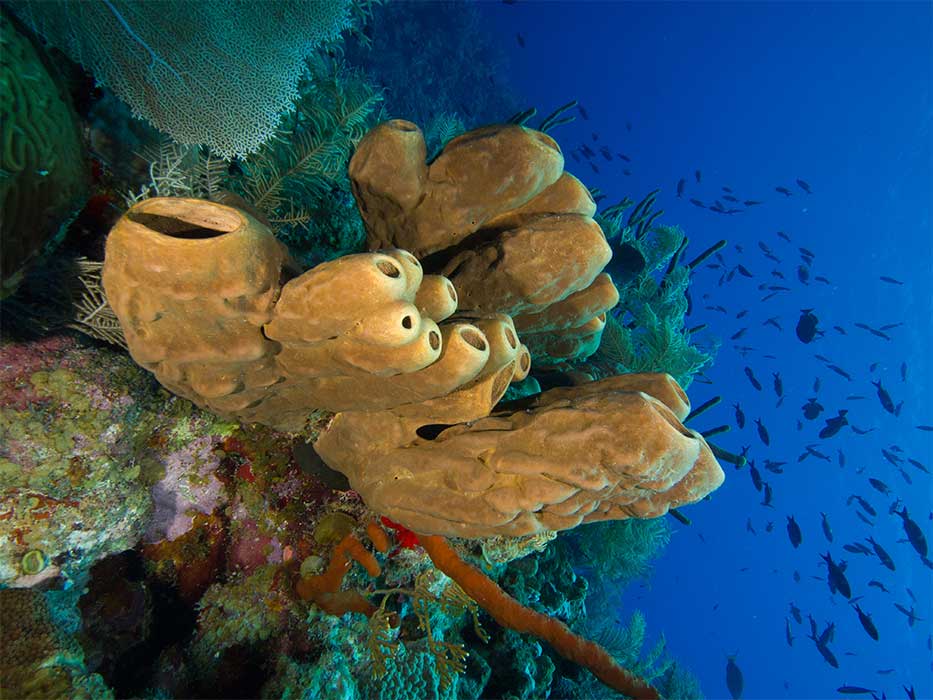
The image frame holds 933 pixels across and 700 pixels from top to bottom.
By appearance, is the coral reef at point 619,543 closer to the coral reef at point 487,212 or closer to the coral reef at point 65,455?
the coral reef at point 487,212

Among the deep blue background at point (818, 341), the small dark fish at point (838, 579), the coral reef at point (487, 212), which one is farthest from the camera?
A: the deep blue background at point (818, 341)

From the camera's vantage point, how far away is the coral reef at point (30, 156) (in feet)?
5.59

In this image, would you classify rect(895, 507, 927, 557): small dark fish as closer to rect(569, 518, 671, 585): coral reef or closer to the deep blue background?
rect(569, 518, 671, 585): coral reef

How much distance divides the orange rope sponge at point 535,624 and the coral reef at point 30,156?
2418 mm

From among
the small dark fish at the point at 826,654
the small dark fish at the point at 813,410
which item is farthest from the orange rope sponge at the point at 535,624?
the small dark fish at the point at 826,654

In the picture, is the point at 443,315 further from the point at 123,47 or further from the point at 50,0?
the point at 50,0

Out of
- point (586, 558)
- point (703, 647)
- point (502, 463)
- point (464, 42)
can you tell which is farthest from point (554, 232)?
point (703, 647)

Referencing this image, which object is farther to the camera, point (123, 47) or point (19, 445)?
point (123, 47)

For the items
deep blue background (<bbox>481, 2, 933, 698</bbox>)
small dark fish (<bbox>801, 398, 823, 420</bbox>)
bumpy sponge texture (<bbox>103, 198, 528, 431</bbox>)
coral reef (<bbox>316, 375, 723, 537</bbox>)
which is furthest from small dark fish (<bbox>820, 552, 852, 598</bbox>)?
deep blue background (<bbox>481, 2, 933, 698</bbox>)

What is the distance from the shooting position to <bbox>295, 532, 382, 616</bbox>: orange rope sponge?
2979mm

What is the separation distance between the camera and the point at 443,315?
6.32ft

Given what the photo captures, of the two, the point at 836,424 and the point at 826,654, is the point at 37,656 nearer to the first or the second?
the point at 836,424

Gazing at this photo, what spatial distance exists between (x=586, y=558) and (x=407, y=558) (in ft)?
18.8

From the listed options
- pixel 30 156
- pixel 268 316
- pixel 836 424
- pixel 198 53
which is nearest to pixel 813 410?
pixel 836 424
